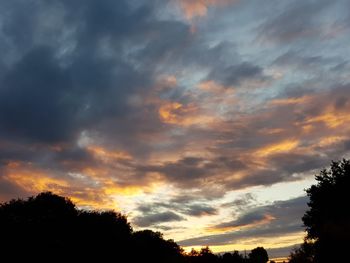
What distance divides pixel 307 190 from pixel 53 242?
40665 mm

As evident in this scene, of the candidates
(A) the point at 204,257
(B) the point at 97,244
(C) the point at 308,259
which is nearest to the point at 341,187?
(C) the point at 308,259

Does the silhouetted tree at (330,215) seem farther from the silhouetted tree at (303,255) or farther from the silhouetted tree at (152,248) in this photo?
the silhouetted tree at (152,248)

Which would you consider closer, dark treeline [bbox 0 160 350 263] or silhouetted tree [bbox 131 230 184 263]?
dark treeline [bbox 0 160 350 263]

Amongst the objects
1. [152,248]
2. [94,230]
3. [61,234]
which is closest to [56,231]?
[61,234]

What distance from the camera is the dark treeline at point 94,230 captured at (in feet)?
190

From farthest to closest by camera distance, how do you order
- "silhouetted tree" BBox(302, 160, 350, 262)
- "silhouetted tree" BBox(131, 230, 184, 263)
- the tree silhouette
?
"silhouetted tree" BBox(131, 230, 184, 263), the tree silhouette, "silhouetted tree" BBox(302, 160, 350, 262)

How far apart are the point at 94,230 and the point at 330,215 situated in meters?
44.2

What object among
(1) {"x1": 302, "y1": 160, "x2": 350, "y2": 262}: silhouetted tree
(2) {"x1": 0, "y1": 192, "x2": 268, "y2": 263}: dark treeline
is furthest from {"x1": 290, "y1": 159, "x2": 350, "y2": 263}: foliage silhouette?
(2) {"x1": 0, "y1": 192, "x2": 268, "y2": 263}: dark treeline

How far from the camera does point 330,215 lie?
62.6 metres

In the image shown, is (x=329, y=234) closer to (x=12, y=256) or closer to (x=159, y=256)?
(x=12, y=256)

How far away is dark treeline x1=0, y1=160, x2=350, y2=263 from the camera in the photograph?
5803 centimetres

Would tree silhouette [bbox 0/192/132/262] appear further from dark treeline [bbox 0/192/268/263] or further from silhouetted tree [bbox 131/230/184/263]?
silhouetted tree [bbox 131/230/184/263]

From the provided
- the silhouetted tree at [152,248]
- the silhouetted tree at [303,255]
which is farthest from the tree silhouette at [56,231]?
the silhouetted tree at [303,255]

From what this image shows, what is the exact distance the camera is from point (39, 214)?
78.6 metres
